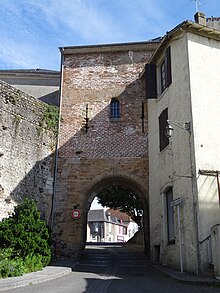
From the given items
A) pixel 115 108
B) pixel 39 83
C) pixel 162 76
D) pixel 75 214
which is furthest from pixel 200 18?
pixel 75 214

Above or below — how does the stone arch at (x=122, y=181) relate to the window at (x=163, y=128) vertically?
below

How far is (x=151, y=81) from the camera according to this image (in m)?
14.6

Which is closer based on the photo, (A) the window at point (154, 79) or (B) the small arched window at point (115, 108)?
(A) the window at point (154, 79)

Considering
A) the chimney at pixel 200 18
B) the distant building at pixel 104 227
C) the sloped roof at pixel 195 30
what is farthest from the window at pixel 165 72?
the distant building at pixel 104 227

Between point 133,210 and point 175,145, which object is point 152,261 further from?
point 133,210

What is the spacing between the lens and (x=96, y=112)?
618 inches

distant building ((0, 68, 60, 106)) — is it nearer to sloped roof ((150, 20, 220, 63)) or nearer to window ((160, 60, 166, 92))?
window ((160, 60, 166, 92))

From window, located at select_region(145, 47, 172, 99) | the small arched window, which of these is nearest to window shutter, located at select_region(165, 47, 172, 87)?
window, located at select_region(145, 47, 172, 99)

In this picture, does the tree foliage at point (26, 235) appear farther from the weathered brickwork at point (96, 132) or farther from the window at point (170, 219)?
the window at point (170, 219)

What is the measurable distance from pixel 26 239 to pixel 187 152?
5666 mm

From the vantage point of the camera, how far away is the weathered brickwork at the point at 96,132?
14.6 metres

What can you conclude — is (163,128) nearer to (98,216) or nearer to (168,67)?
(168,67)

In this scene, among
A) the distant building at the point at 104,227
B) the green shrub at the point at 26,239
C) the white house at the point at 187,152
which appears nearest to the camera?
the white house at the point at 187,152

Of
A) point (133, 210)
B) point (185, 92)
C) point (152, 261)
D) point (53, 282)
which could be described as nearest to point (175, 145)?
point (185, 92)
